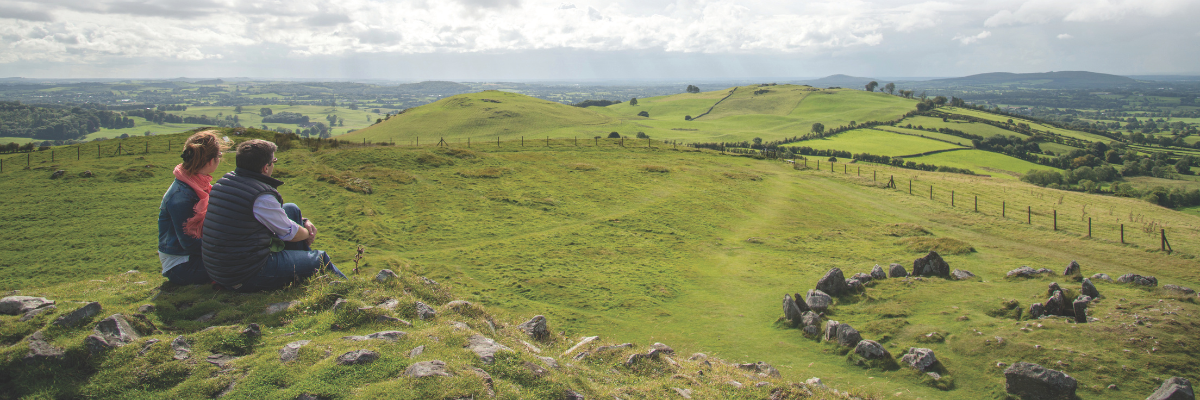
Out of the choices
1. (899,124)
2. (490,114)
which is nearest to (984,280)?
(490,114)

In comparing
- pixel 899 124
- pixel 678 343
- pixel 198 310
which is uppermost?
pixel 899 124

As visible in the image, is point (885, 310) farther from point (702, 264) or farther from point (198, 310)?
point (198, 310)

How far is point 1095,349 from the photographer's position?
47.5 feet

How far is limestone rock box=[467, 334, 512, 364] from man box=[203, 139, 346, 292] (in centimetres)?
377

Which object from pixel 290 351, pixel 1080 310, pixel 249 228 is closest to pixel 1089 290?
pixel 1080 310

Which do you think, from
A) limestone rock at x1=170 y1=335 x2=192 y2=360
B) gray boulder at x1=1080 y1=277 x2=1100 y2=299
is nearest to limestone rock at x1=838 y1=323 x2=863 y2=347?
gray boulder at x1=1080 y1=277 x2=1100 y2=299

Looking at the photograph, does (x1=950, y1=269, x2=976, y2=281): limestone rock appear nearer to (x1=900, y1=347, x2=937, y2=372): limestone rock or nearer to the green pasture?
(x1=900, y1=347, x2=937, y2=372): limestone rock

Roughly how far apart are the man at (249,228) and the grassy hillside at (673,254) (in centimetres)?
57

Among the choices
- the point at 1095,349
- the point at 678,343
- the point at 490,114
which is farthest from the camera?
the point at 490,114

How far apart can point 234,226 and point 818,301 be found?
1772 cm

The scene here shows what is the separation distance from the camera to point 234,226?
8727 millimetres

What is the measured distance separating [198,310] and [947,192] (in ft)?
193

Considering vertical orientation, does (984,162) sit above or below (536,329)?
above

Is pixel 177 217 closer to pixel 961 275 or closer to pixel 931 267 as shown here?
pixel 931 267
